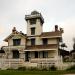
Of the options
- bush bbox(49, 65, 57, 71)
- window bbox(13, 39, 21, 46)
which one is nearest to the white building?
window bbox(13, 39, 21, 46)

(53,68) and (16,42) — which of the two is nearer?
(53,68)

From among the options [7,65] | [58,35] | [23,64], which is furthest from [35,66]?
[58,35]

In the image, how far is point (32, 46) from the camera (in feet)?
164

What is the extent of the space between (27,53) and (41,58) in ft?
16.8

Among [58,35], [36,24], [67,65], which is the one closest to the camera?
[67,65]

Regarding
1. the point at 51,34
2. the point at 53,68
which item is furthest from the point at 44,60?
the point at 51,34

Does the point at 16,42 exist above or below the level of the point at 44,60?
above

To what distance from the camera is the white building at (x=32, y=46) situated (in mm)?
46531

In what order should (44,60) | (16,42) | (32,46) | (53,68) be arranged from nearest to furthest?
(53,68) < (44,60) < (32,46) < (16,42)

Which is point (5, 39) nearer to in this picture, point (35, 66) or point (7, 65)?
point (7, 65)

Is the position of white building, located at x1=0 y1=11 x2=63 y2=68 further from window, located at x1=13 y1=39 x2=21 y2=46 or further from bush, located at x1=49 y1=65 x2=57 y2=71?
bush, located at x1=49 y1=65 x2=57 y2=71

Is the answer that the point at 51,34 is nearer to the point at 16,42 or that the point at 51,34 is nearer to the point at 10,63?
the point at 16,42

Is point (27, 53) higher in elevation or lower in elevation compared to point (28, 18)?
lower

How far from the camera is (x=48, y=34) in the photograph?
50969 millimetres
